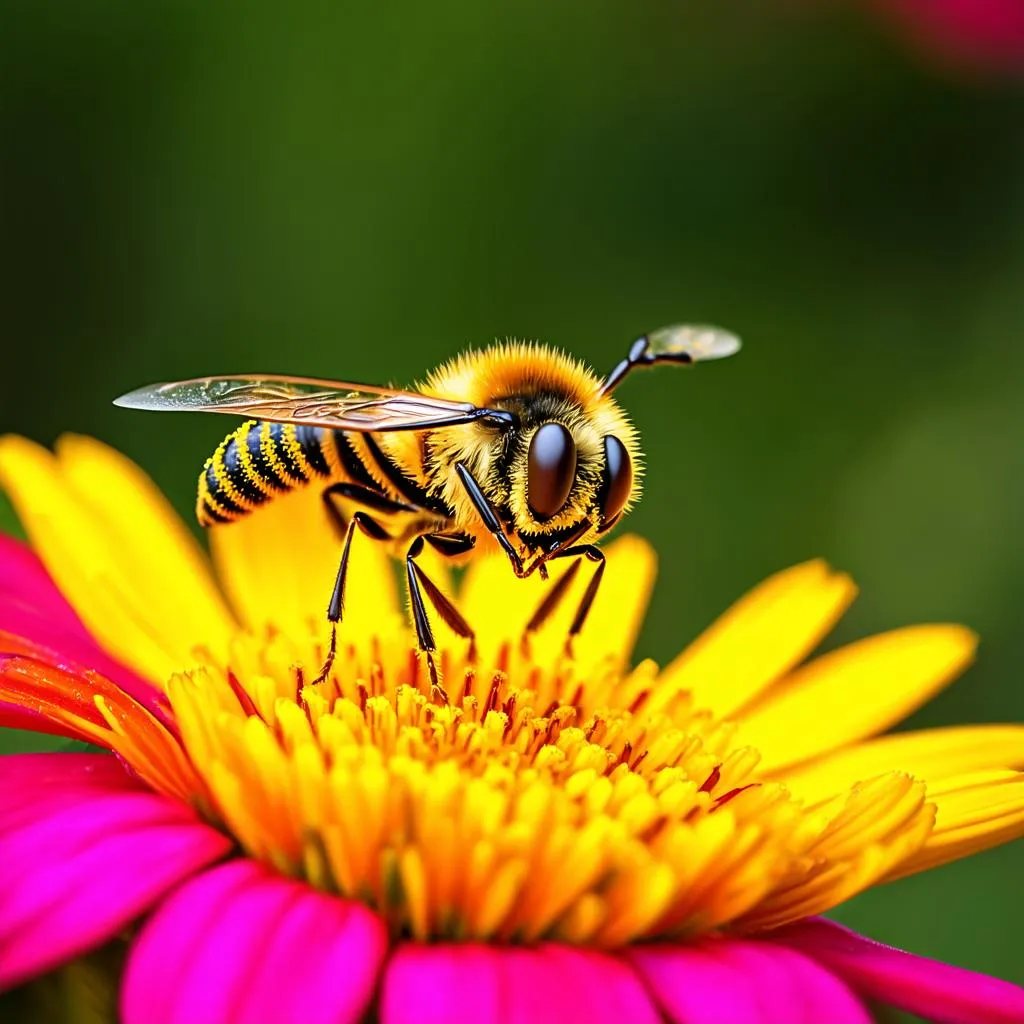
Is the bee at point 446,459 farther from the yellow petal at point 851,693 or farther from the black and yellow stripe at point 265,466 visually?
the yellow petal at point 851,693

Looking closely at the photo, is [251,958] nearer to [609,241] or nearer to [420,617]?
[420,617]

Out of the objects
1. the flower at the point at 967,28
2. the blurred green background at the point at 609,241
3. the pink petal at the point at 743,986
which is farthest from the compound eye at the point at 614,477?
the flower at the point at 967,28

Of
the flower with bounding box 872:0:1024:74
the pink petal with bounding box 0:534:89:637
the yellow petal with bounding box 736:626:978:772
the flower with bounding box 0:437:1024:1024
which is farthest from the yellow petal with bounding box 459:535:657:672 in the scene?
the flower with bounding box 872:0:1024:74

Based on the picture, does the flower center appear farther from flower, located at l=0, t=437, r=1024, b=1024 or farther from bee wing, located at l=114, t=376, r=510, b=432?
bee wing, located at l=114, t=376, r=510, b=432

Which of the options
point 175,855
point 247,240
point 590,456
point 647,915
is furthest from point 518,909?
point 247,240

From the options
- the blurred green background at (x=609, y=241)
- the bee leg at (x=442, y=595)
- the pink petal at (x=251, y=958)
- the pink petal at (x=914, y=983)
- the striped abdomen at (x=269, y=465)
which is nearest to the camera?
the pink petal at (x=251, y=958)
